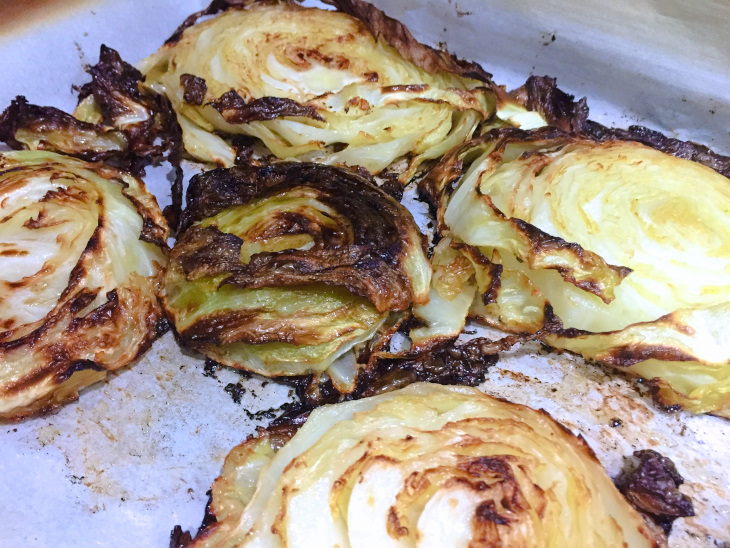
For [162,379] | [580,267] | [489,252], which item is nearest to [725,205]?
[580,267]

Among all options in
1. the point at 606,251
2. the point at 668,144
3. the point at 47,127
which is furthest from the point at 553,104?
the point at 47,127

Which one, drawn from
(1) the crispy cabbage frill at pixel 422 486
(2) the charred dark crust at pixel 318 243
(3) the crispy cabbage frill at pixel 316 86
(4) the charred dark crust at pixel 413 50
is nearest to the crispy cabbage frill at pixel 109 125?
(3) the crispy cabbage frill at pixel 316 86

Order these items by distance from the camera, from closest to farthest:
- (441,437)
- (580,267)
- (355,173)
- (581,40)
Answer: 1. (441,437)
2. (580,267)
3. (355,173)
4. (581,40)

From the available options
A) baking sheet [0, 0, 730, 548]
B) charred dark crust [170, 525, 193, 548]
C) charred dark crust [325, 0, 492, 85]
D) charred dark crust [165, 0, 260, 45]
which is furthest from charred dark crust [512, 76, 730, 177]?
charred dark crust [170, 525, 193, 548]

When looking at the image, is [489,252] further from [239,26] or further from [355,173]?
[239,26]

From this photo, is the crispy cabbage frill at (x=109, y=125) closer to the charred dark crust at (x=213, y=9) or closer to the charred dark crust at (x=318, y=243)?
the charred dark crust at (x=318, y=243)

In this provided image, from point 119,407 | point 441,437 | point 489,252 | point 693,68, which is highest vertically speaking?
point 693,68

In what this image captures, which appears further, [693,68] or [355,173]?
[693,68]
